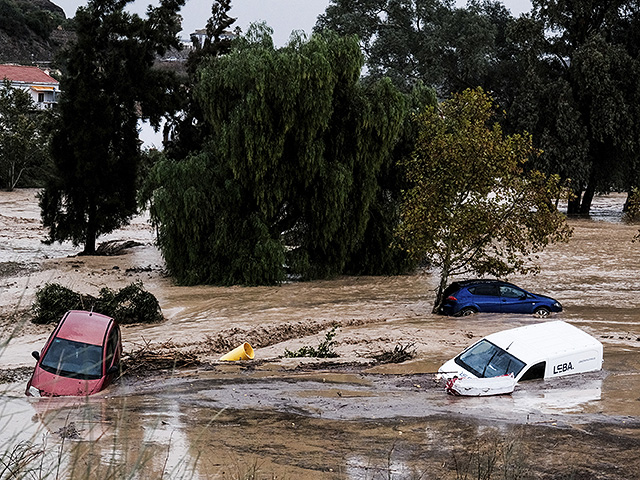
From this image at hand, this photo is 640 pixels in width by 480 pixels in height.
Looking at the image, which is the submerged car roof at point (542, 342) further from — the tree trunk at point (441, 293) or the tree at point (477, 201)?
the tree trunk at point (441, 293)

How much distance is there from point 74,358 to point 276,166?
17804mm

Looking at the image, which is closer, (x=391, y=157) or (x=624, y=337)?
(x=624, y=337)

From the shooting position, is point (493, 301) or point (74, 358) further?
point (493, 301)

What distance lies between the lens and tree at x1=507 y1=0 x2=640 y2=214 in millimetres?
49250

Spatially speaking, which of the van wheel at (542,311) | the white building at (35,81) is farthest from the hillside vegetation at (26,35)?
the van wheel at (542,311)

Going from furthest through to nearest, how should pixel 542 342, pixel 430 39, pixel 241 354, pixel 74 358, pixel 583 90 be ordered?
pixel 430 39
pixel 583 90
pixel 241 354
pixel 542 342
pixel 74 358

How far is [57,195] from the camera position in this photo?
126ft

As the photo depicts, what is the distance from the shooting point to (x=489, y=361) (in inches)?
613

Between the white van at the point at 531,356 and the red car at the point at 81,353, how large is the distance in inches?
257

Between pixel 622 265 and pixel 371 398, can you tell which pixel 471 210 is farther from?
pixel 622 265

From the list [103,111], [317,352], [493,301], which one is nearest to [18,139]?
[103,111]

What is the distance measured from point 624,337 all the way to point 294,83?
608 inches

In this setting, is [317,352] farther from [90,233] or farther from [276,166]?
[90,233]

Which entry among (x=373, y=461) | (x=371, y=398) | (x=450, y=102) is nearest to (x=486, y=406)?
(x=371, y=398)
